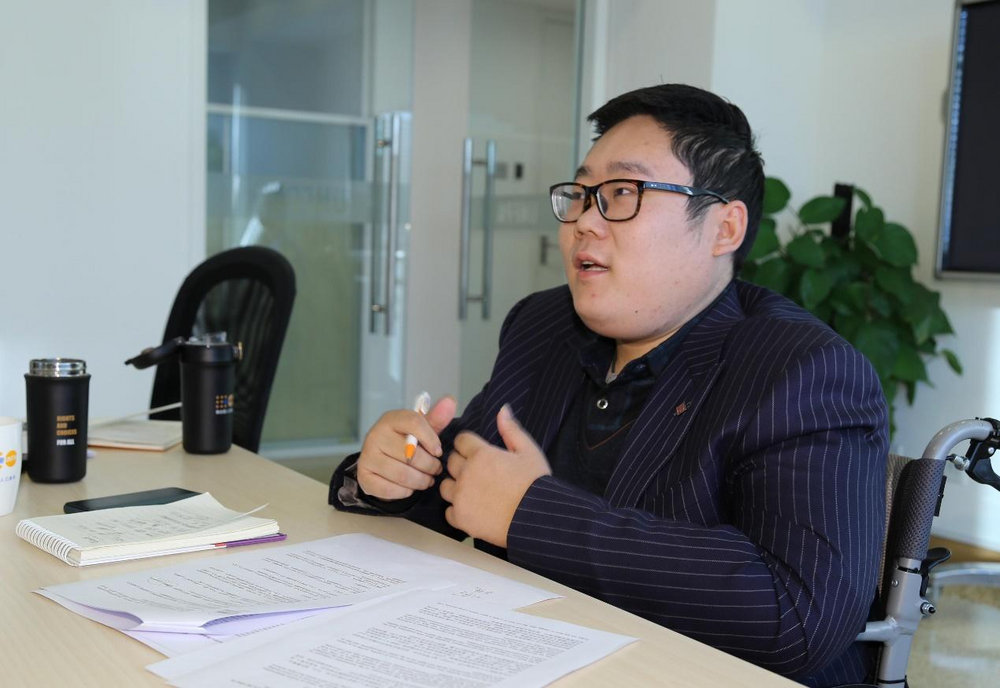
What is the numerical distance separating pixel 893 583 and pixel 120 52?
2937 mm

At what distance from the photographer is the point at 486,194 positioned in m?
4.44

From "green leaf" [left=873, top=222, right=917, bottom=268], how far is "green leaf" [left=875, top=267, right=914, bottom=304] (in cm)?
3

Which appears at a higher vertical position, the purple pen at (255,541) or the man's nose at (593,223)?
the man's nose at (593,223)

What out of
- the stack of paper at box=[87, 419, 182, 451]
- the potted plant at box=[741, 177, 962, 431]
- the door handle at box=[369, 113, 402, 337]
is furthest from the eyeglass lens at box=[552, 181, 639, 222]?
the door handle at box=[369, 113, 402, 337]

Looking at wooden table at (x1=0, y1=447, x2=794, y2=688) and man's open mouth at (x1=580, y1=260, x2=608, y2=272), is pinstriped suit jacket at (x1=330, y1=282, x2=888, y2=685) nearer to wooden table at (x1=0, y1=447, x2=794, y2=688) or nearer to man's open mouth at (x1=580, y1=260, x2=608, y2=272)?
wooden table at (x1=0, y1=447, x2=794, y2=688)

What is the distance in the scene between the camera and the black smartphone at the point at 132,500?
1252 mm

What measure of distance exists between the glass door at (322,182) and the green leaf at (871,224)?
5.98ft

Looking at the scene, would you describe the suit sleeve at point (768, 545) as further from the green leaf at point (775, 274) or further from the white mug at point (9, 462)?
the green leaf at point (775, 274)

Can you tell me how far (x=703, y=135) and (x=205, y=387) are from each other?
0.89 m

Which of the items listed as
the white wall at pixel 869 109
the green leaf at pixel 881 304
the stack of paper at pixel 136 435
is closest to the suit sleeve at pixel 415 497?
the stack of paper at pixel 136 435

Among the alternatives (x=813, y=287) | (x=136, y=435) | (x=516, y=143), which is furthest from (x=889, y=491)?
(x=516, y=143)

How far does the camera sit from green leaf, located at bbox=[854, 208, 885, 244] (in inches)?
140

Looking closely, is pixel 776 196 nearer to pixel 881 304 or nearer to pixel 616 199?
pixel 881 304

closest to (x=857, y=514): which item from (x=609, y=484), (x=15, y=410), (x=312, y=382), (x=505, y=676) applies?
(x=609, y=484)
